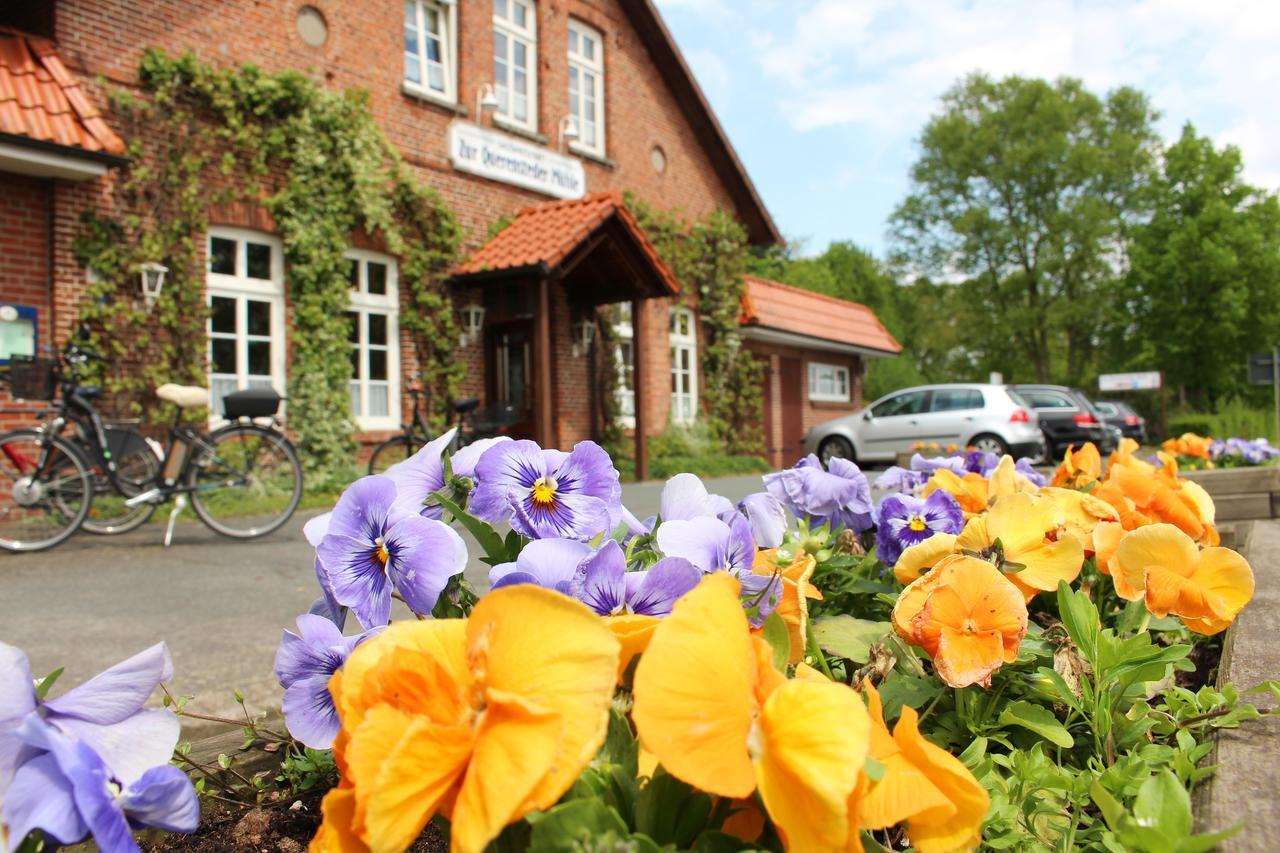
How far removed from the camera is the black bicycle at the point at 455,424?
1026 cm

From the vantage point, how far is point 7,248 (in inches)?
309

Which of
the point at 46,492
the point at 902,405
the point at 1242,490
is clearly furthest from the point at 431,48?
the point at 1242,490

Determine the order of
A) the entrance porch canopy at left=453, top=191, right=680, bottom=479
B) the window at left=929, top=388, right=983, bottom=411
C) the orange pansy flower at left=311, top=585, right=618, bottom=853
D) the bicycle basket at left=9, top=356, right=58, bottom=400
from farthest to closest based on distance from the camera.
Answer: the window at left=929, top=388, right=983, bottom=411, the entrance porch canopy at left=453, top=191, right=680, bottom=479, the bicycle basket at left=9, top=356, right=58, bottom=400, the orange pansy flower at left=311, top=585, right=618, bottom=853

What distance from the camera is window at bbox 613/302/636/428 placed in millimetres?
14031

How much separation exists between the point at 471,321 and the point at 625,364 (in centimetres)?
316

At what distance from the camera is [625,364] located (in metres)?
14.4

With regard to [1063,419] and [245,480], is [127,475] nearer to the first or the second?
[245,480]

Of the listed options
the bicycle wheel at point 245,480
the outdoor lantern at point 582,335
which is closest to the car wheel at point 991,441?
the outdoor lantern at point 582,335

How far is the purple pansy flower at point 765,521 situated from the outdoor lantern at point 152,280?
8.81m

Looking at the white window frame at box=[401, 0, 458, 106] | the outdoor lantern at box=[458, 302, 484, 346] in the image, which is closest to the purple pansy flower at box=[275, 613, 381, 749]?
the outdoor lantern at box=[458, 302, 484, 346]

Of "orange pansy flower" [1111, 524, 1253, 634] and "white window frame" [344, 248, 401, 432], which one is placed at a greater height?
"white window frame" [344, 248, 401, 432]

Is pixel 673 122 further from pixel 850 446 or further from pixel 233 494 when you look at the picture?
pixel 233 494

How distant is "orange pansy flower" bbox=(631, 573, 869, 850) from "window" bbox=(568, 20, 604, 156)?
13.9 metres

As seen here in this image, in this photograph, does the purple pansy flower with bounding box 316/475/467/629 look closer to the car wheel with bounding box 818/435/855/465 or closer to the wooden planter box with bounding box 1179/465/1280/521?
the wooden planter box with bounding box 1179/465/1280/521
